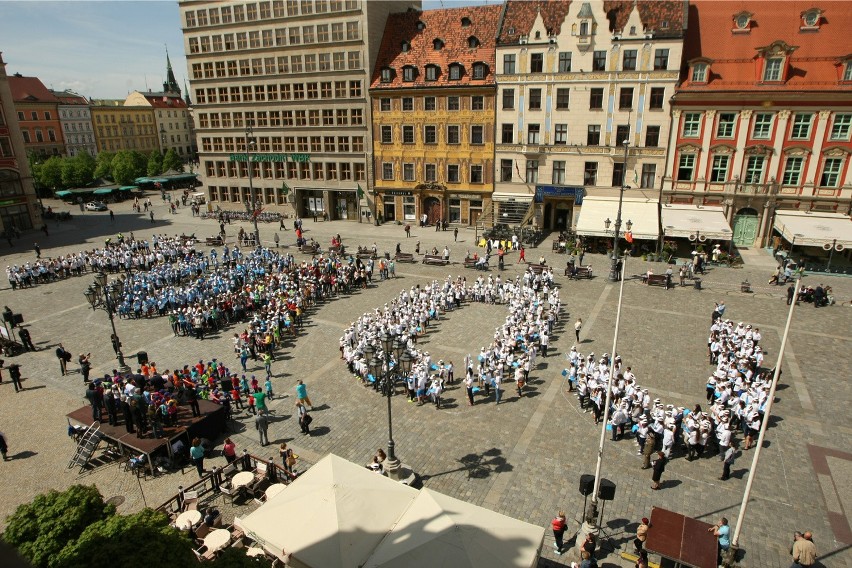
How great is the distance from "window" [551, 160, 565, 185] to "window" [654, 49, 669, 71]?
963cm

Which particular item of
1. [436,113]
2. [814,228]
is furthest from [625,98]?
[436,113]

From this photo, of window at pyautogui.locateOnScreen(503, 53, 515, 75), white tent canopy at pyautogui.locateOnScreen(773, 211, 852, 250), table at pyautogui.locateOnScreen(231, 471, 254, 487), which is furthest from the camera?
window at pyautogui.locateOnScreen(503, 53, 515, 75)

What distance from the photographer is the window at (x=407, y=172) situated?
1950 inches

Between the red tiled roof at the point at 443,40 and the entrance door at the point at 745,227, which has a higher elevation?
the red tiled roof at the point at 443,40

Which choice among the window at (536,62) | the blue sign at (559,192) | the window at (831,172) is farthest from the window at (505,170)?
the window at (831,172)

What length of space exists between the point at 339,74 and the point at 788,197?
3901 cm

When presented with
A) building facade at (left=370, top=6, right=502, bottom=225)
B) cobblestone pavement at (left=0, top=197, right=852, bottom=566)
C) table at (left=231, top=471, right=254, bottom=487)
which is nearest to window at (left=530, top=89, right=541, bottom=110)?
building facade at (left=370, top=6, right=502, bottom=225)

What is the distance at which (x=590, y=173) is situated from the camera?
42812mm

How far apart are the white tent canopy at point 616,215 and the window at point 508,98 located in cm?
1013

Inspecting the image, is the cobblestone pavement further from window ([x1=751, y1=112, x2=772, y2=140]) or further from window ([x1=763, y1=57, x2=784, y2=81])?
window ([x1=763, y1=57, x2=784, y2=81])

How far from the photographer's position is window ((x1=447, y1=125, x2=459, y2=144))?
46.8 metres

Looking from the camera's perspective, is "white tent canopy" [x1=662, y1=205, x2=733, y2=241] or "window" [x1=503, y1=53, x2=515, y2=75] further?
"window" [x1=503, y1=53, x2=515, y2=75]

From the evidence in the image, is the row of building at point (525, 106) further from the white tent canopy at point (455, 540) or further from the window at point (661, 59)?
the white tent canopy at point (455, 540)

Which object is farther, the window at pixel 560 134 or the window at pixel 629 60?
the window at pixel 560 134
